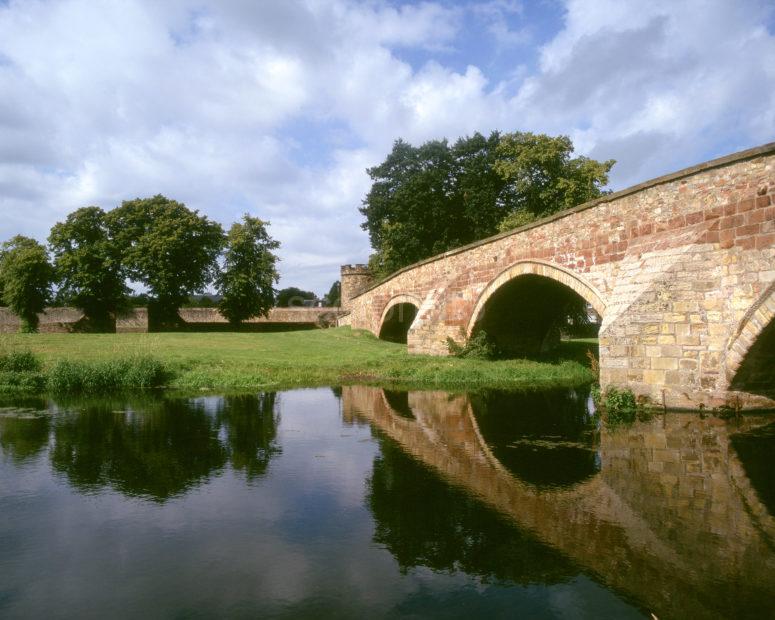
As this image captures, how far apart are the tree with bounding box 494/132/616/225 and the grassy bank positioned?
10665 mm

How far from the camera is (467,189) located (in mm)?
33062

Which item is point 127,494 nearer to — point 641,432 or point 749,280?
point 641,432

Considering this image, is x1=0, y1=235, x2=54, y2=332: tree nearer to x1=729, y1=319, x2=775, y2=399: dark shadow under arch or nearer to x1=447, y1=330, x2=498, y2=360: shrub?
x1=447, y1=330, x2=498, y2=360: shrub

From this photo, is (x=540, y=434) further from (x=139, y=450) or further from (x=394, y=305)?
(x=394, y=305)

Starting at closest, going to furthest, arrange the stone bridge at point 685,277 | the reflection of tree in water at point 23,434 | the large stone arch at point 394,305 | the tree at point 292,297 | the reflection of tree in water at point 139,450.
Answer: the reflection of tree in water at point 139,450 < the reflection of tree in water at point 23,434 < the stone bridge at point 685,277 < the large stone arch at point 394,305 < the tree at point 292,297

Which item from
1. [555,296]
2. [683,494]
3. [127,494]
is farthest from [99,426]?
[555,296]

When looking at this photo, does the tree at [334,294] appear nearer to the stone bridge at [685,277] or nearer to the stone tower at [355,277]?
the stone tower at [355,277]

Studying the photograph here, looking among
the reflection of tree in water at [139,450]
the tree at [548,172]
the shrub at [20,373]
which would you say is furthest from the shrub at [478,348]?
the tree at [548,172]

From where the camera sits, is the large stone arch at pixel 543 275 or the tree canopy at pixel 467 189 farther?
the tree canopy at pixel 467 189

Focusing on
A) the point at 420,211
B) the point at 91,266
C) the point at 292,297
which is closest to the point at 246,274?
the point at 91,266

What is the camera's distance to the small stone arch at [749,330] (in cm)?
792

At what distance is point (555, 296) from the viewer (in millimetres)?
17984

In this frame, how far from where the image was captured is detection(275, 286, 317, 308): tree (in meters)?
73.2

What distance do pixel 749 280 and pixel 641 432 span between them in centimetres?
288
